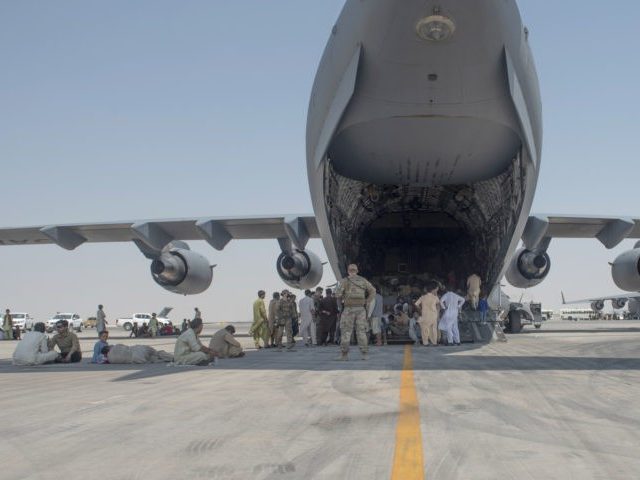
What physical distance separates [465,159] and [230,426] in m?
11.1

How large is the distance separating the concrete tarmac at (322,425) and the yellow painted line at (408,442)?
0.07 ft

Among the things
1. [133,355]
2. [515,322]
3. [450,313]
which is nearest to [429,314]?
[450,313]

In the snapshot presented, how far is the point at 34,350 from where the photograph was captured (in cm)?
1184

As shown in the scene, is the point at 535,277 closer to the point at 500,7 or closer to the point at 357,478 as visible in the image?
the point at 500,7

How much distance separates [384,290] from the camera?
2153cm

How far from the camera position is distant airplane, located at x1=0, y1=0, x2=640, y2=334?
1113 centimetres

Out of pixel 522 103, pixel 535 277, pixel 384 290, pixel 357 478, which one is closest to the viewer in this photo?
pixel 357 478

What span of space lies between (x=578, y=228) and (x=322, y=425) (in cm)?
2276

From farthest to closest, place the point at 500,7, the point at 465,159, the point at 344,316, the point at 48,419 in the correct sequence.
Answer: the point at 465,159 → the point at 344,316 → the point at 500,7 → the point at 48,419

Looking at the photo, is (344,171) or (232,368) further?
(344,171)

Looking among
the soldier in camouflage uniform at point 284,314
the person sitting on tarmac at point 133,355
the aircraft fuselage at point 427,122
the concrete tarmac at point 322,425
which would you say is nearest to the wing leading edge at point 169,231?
the aircraft fuselage at point 427,122

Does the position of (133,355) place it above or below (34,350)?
below

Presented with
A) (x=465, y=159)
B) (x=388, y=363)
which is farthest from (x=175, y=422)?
(x=465, y=159)

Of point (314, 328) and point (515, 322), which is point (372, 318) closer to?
point (314, 328)
